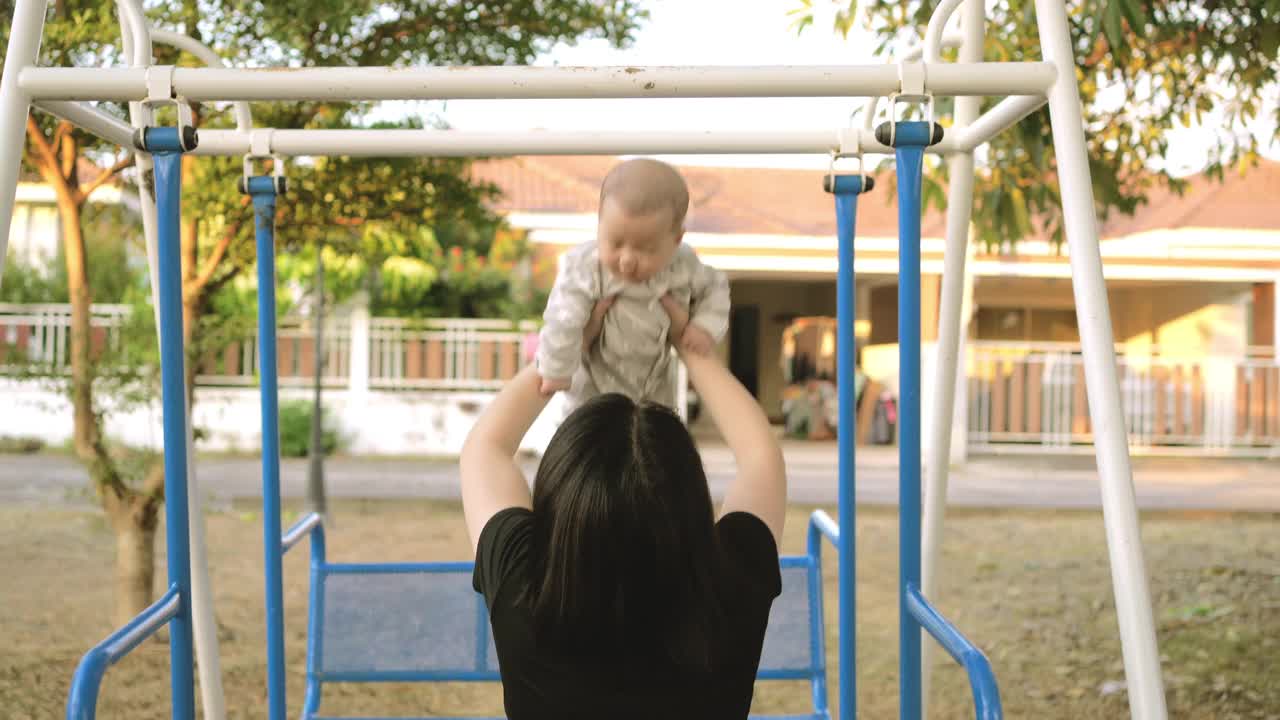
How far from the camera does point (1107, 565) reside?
727 cm

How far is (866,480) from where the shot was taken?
1150cm

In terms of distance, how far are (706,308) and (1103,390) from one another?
682mm

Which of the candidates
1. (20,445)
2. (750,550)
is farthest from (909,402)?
(20,445)

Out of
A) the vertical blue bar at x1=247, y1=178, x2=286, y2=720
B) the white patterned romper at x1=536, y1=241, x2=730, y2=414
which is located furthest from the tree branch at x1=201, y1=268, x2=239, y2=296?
the white patterned romper at x1=536, y1=241, x2=730, y2=414

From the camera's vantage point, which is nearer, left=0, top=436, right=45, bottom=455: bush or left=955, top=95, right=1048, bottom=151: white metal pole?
left=955, top=95, right=1048, bottom=151: white metal pole

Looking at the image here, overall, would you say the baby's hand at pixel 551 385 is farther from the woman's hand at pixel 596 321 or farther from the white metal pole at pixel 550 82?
the white metal pole at pixel 550 82

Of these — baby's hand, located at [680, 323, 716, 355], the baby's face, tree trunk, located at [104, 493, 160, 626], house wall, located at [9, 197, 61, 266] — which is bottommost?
tree trunk, located at [104, 493, 160, 626]

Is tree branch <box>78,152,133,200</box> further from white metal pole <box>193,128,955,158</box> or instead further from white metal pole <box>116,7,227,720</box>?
white metal pole <box>193,128,955,158</box>

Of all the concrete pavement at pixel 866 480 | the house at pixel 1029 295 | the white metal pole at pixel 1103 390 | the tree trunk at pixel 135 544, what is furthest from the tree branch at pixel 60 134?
the house at pixel 1029 295

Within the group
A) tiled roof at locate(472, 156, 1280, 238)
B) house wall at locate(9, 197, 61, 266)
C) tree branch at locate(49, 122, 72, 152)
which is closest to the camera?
tree branch at locate(49, 122, 72, 152)

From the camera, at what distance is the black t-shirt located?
1341mm

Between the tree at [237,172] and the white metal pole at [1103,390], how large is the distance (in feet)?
10.6

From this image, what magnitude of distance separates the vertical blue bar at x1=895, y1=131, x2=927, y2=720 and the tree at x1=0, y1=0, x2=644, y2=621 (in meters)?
3.02

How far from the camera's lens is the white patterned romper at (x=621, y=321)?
76.5 inches
